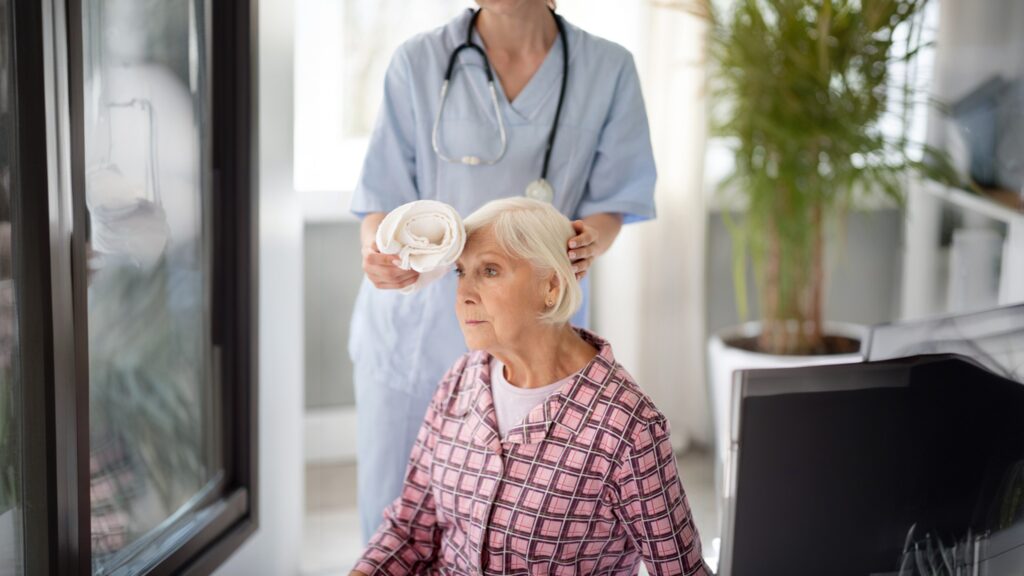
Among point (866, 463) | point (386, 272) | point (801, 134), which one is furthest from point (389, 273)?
point (801, 134)

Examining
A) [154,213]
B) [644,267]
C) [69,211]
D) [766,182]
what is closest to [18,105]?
[69,211]

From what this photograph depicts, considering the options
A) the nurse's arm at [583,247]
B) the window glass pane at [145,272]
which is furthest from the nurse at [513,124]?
the window glass pane at [145,272]

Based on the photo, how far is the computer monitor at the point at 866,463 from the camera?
3.51ft

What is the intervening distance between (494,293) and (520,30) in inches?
19.1

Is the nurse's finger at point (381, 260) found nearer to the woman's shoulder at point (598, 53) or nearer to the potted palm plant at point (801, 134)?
the woman's shoulder at point (598, 53)

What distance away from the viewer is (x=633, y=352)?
331 centimetres

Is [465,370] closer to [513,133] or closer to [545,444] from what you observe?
[545,444]

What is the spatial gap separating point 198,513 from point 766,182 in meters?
1.68

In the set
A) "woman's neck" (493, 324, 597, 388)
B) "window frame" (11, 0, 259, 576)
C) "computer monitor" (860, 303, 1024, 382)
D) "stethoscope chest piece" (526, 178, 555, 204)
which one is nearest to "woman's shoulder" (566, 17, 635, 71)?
"stethoscope chest piece" (526, 178, 555, 204)

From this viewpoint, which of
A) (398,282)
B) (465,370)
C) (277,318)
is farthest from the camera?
(277,318)

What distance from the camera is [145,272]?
6.23 ft

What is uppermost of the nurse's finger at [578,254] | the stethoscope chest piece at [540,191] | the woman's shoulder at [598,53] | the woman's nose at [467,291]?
the woman's shoulder at [598,53]

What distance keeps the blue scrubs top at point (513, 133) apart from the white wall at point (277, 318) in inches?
21.2

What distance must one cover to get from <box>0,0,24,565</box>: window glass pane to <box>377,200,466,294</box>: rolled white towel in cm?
51
